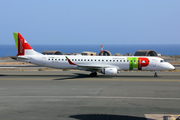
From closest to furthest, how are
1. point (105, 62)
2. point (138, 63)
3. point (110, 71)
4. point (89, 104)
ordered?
point (89, 104)
point (110, 71)
point (138, 63)
point (105, 62)

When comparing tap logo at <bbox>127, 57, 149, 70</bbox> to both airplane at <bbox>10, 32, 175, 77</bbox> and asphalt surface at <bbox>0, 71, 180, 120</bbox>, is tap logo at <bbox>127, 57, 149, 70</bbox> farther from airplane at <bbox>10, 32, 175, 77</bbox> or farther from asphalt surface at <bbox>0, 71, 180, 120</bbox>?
asphalt surface at <bbox>0, 71, 180, 120</bbox>

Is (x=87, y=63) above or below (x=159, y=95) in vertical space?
above

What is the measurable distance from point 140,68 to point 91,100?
17396 millimetres

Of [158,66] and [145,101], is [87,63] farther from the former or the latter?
[145,101]

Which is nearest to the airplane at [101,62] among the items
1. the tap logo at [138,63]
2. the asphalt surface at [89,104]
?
the tap logo at [138,63]

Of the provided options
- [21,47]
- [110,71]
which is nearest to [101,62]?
[110,71]

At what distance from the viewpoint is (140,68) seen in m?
33.5

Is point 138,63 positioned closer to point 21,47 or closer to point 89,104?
point 21,47

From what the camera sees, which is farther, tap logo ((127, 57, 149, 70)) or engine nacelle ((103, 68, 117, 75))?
tap logo ((127, 57, 149, 70))

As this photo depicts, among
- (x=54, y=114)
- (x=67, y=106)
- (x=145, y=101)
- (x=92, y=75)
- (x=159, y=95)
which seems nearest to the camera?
(x=54, y=114)

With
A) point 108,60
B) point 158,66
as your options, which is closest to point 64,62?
point 108,60

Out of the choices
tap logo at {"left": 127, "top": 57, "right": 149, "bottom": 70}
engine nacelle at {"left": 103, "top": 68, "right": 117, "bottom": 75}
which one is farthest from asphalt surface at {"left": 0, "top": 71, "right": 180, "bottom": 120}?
tap logo at {"left": 127, "top": 57, "right": 149, "bottom": 70}

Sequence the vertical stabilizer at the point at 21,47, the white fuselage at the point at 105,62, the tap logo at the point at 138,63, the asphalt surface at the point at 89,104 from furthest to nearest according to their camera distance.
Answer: the vertical stabilizer at the point at 21,47 → the white fuselage at the point at 105,62 → the tap logo at the point at 138,63 → the asphalt surface at the point at 89,104

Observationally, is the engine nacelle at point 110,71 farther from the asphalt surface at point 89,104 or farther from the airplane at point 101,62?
the asphalt surface at point 89,104
